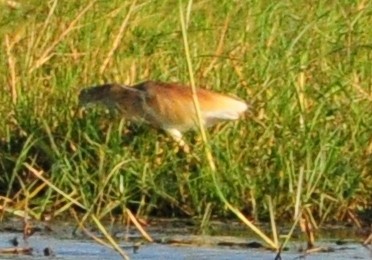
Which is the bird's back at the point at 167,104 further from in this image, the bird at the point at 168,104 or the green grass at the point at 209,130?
the green grass at the point at 209,130

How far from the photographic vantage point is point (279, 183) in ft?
24.1

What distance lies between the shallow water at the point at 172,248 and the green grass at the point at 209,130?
178mm

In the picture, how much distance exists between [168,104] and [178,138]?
24cm

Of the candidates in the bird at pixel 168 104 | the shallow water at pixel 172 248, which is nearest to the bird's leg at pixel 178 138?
the bird at pixel 168 104

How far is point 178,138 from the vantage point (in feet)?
24.7

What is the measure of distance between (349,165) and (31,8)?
10.4 ft

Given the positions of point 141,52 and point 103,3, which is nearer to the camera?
point 141,52

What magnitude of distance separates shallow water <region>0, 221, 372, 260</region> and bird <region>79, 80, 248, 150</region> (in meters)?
0.55

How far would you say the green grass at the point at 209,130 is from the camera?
7.30 metres

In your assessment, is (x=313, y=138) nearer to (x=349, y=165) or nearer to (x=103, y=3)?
(x=349, y=165)

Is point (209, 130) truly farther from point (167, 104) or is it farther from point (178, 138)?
point (167, 104)

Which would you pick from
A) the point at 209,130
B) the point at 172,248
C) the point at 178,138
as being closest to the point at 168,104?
the point at 178,138

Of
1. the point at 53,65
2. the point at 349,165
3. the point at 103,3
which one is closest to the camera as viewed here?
the point at 349,165

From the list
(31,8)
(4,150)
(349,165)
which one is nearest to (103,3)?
(31,8)
